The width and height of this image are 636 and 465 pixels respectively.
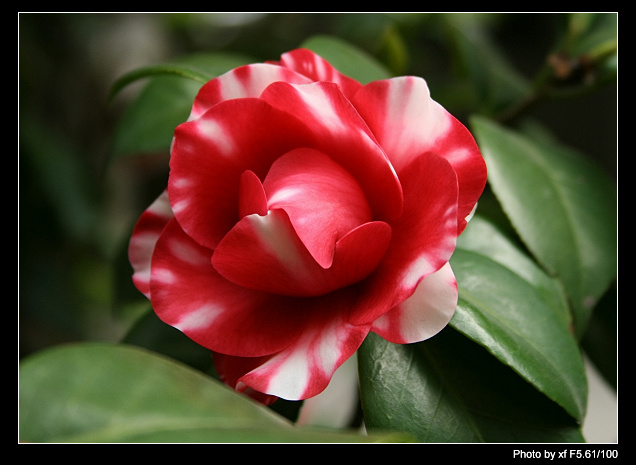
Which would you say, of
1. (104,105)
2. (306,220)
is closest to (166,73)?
(306,220)

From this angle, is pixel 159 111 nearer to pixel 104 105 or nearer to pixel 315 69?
pixel 315 69

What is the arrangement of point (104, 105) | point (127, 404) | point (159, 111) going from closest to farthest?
1. point (127, 404)
2. point (159, 111)
3. point (104, 105)

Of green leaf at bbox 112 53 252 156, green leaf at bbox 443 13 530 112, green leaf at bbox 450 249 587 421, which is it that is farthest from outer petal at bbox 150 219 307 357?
green leaf at bbox 443 13 530 112

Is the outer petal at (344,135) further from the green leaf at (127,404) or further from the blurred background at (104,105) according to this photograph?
the blurred background at (104,105)

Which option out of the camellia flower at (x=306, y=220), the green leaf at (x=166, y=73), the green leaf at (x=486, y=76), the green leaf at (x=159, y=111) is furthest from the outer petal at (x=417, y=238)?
the green leaf at (x=486, y=76)

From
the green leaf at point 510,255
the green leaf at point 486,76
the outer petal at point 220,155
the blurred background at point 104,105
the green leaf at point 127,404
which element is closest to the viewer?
the green leaf at point 127,404

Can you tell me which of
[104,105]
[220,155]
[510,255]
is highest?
[220,155]

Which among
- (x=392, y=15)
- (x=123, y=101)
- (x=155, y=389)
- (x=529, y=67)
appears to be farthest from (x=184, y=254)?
(x=123, y=101)
